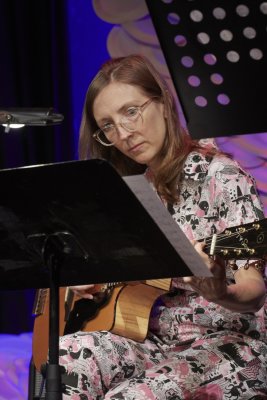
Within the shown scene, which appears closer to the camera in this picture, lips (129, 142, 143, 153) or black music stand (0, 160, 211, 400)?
black music stand (0, 160, 211, 400)

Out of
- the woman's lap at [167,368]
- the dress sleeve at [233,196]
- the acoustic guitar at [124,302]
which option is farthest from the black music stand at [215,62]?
the woman's lap at [167,368]

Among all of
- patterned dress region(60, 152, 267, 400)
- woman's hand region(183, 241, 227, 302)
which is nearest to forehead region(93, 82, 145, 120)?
patterned dress region(60, 152, 267, 400)

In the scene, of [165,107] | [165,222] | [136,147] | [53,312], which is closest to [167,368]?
[53,312]

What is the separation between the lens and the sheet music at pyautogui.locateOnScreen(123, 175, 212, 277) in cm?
149

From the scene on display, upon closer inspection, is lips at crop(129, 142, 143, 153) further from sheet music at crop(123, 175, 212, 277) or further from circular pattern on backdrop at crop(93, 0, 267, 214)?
circular pattern on backdrop at crop(93, 0, 267, 214)

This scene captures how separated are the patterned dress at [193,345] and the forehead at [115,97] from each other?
0.25m

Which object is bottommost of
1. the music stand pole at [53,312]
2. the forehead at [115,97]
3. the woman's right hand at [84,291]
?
the woman's right hand at [84,291]

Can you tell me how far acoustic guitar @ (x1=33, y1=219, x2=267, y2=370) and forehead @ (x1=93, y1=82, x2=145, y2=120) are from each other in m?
0.52

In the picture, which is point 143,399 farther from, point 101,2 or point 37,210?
point 101,2

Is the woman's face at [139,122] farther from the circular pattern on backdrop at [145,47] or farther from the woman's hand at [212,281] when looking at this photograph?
the circular pattern on backdrop at [145,47]

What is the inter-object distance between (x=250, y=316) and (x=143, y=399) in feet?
1.37

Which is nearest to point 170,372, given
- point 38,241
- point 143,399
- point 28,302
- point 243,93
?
point 143,399

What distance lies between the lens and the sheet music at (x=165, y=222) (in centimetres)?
149

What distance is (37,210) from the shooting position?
1.63 meters
